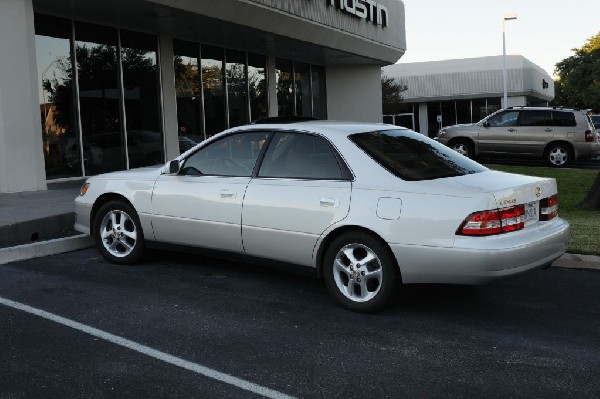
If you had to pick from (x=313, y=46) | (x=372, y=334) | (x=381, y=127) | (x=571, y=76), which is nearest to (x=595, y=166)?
(x=313, y=46)

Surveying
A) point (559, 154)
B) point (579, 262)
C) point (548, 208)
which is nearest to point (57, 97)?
point (579, 262)

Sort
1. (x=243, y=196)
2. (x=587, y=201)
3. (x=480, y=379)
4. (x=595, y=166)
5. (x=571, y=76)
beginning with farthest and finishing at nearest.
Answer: (x=571, y=76)
(x=595, y=166)
(x=587, y=201)
(x=243, y=196)
(x=480, y=379)

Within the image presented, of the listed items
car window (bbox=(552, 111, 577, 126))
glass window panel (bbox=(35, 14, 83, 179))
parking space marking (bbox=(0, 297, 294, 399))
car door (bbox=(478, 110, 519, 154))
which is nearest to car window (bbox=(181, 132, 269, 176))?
parking space marking (bbox=(0, 297, 294, 399))

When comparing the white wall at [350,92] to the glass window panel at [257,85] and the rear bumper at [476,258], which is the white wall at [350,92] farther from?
the rear bumper at [476,258]

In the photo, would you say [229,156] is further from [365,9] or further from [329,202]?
[365,9]

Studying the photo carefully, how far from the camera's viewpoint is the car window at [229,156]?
6.26 metres

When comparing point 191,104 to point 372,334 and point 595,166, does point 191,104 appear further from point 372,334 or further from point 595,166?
point 372,334

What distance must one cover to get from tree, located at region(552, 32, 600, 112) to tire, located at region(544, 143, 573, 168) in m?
56.5

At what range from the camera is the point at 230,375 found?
13.5ft

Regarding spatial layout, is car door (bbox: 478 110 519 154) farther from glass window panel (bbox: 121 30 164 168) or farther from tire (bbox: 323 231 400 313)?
tire (bbox: 323 231 400 313)

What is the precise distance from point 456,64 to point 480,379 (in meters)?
46.5

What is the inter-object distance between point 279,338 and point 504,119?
17.1 m

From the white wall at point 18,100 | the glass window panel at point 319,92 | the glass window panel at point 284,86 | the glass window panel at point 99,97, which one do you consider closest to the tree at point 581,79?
the glass window panel at point 319,92

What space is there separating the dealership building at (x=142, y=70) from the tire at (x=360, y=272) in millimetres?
8134
